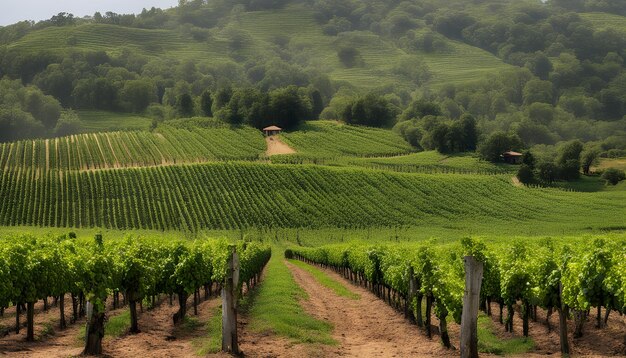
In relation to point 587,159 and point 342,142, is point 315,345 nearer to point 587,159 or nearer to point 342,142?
point 587,159

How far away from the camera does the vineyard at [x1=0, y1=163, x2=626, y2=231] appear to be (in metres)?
107

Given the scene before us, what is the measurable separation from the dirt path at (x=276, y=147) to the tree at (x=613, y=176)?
67.1 m

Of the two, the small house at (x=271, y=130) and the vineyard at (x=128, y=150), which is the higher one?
the small house at (x=271, y=130)

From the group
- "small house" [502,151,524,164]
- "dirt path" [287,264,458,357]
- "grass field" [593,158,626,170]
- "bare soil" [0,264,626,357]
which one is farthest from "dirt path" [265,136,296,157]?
"bare soil" [0,264,626,357]

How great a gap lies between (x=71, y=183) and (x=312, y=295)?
270ft

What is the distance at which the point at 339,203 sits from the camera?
4727 inches

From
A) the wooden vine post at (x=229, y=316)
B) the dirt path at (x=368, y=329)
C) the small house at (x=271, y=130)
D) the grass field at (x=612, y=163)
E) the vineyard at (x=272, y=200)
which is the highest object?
the small house at (x=271, y=130)

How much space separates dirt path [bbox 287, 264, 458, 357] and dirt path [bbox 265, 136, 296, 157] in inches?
4518

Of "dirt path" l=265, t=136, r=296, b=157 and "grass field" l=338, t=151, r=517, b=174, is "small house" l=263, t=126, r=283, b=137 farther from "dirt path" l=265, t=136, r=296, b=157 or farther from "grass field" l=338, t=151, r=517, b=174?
"grass field" l=338, t=151, r=517, b=174

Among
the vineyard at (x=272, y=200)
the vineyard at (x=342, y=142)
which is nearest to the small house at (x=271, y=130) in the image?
the vineyard at (x=342, y=142)

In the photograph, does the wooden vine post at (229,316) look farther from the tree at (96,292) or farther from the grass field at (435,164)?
the grass field at (435,164)

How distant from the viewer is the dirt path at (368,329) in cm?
2892

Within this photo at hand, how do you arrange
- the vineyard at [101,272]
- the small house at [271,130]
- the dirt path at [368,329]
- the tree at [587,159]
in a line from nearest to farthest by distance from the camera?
the vineyard at [101,272], the dirt path at [368,329], the tree at [587,159], the small house at [271,130]

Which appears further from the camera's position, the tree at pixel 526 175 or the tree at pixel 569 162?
the tree at pixel 569 162
